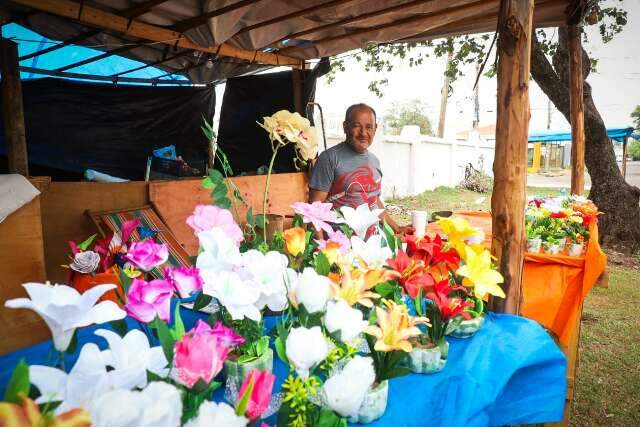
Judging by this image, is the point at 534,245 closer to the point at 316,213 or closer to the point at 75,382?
the point at 316,213

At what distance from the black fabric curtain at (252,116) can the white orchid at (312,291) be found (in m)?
4.53

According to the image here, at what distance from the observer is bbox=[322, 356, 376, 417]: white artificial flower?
24.9 inches

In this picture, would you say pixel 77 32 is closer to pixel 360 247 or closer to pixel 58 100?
pixel 58 100

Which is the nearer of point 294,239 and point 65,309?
point 65,309

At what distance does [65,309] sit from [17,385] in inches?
6.0

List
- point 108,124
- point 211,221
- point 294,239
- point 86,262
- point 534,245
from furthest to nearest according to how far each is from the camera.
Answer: point 108,124 → point 534,245 → point 86,262 → point 294,239 → point 211,221

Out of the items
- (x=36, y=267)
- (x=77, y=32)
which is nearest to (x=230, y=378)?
(x=36, y=267)

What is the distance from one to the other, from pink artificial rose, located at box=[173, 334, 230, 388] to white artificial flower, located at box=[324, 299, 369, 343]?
0.24 metres

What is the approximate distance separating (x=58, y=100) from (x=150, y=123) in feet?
4.11

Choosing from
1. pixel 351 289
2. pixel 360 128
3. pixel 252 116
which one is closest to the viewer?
pixel 351 289

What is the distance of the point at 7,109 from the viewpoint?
8.99 feet

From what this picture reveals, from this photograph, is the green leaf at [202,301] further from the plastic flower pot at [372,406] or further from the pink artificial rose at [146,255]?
the plastic flower pot at [372,406]

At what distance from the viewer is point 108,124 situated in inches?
242

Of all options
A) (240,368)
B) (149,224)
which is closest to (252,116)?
(149,224)
